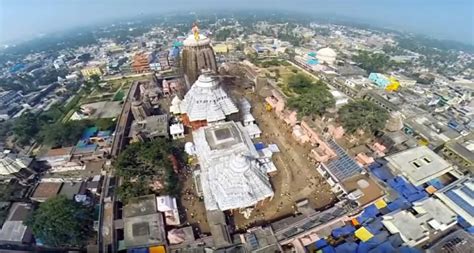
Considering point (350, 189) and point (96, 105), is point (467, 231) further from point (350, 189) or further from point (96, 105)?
point (96, 105)

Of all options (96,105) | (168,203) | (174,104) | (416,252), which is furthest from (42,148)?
(416,252)

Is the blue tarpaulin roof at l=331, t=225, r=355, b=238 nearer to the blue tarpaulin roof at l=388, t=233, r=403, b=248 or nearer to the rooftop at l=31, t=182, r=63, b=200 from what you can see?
the blue tarpaulin roof at l=388, t=233, r=403, b=248

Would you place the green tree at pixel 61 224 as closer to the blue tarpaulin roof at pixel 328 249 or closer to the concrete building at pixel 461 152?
the blue tarpaulin roof at pixel 328 249

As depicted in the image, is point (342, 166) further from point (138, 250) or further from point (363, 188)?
point (138, 250)

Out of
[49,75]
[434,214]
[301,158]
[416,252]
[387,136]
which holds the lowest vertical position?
[416,252]

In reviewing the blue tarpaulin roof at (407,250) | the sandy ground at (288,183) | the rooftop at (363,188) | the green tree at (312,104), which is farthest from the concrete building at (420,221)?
the green tree at (312,104)

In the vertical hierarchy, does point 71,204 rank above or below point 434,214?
below
